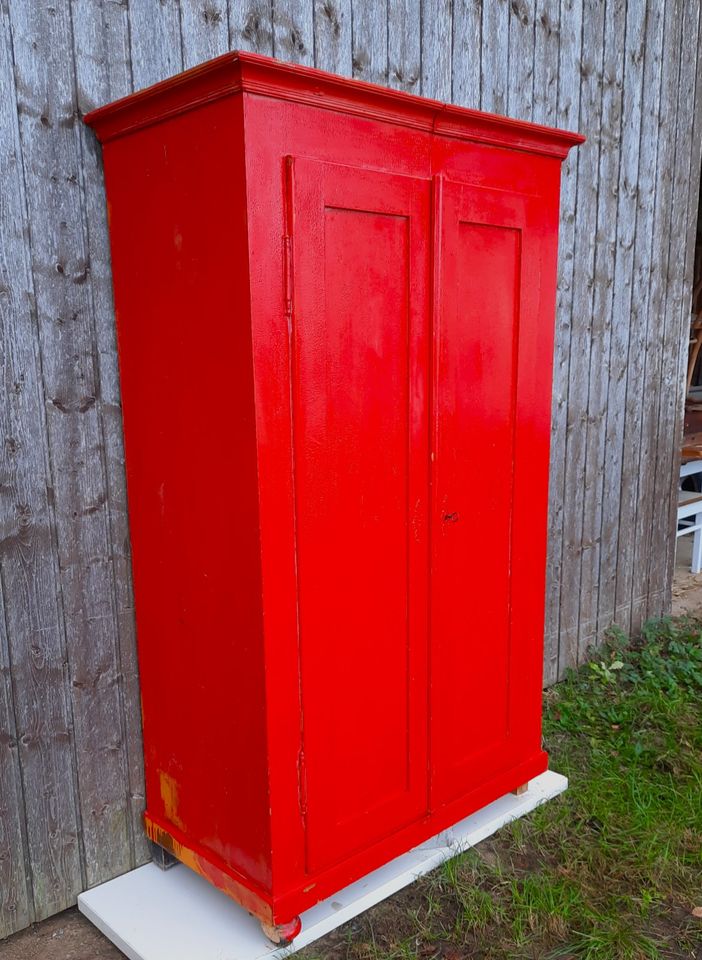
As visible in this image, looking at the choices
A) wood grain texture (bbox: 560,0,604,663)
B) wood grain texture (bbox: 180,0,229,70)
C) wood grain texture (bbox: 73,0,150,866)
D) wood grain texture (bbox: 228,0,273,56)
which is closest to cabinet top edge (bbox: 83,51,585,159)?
wood grain texture (bbox: 73,0,150,866)

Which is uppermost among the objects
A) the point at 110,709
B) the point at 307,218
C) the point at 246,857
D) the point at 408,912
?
the point at 307,218

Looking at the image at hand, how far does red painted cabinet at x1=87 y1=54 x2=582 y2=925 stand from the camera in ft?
6.57

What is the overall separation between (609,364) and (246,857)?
108 inches

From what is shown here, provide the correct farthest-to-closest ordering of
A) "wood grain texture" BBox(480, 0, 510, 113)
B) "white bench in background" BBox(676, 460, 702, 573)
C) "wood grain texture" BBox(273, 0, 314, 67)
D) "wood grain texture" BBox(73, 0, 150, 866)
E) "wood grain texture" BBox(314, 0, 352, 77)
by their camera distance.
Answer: "white bench in background" BBox(676, 460, 702, 573) < "wood grain texture" BBox(480, 0, 510, 113) < "wood grain texture" BBox(314, 0, 352, 77) < "wood grain texture" BBox(273, 0, 314, 67) < "wood grain texture" BBox(73, 0, 150, 866)

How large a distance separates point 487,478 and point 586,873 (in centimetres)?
124

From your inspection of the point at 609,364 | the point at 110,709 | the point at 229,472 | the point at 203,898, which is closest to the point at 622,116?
the point at 609,364

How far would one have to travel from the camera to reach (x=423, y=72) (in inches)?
118

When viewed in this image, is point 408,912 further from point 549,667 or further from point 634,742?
point 549,667

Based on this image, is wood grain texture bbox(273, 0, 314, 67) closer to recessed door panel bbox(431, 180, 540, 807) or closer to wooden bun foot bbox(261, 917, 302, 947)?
recessed door panel bbox(431, 180, 540, 807)

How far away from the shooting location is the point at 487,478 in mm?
2588

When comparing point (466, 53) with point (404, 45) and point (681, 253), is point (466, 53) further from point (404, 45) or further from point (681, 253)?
point (681, 253)

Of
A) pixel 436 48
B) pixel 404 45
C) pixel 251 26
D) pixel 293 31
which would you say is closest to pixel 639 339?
pixel 436 48

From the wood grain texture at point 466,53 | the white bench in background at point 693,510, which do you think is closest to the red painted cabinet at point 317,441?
the wood grain texture at point 466,53

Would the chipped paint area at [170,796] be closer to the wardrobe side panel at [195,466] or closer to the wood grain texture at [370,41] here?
the wardrobe side panel at [195,466]
